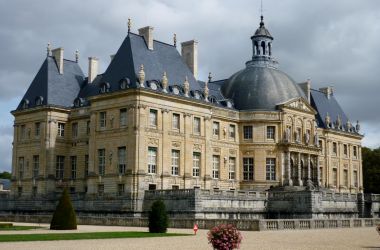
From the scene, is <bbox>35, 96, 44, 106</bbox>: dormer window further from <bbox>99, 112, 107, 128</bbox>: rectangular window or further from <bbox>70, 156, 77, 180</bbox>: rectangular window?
<bbox>99, 112, 107, 128</bbox>: rectangular window

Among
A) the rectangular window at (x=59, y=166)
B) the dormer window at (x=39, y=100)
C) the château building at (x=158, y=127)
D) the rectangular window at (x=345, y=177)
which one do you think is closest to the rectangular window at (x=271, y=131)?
the château building at (x=158, y=127)

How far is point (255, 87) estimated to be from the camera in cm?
5869

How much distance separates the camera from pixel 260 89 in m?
58.5

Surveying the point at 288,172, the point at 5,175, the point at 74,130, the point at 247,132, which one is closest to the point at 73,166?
the point at 74,130

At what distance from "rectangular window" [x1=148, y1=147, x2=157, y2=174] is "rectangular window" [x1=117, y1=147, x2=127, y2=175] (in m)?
1.86

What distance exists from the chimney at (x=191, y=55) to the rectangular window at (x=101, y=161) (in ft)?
40.5

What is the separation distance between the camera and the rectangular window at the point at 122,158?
48.0 meters

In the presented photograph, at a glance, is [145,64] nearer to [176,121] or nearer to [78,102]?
[176,121]

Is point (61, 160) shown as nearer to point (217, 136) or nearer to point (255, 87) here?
point (217, 136)

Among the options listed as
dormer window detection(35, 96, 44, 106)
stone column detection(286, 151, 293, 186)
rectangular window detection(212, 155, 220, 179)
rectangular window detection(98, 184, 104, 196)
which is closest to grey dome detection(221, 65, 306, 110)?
stone column detection(286, 151, 293, 186)

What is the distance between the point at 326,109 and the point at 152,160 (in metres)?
30.1

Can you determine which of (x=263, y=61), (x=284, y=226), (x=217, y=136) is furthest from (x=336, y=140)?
(x=284, y=226)

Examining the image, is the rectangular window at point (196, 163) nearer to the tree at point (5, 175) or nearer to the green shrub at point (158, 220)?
the green shrub at point (158, 220)

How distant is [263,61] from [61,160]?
2227 centimetres
